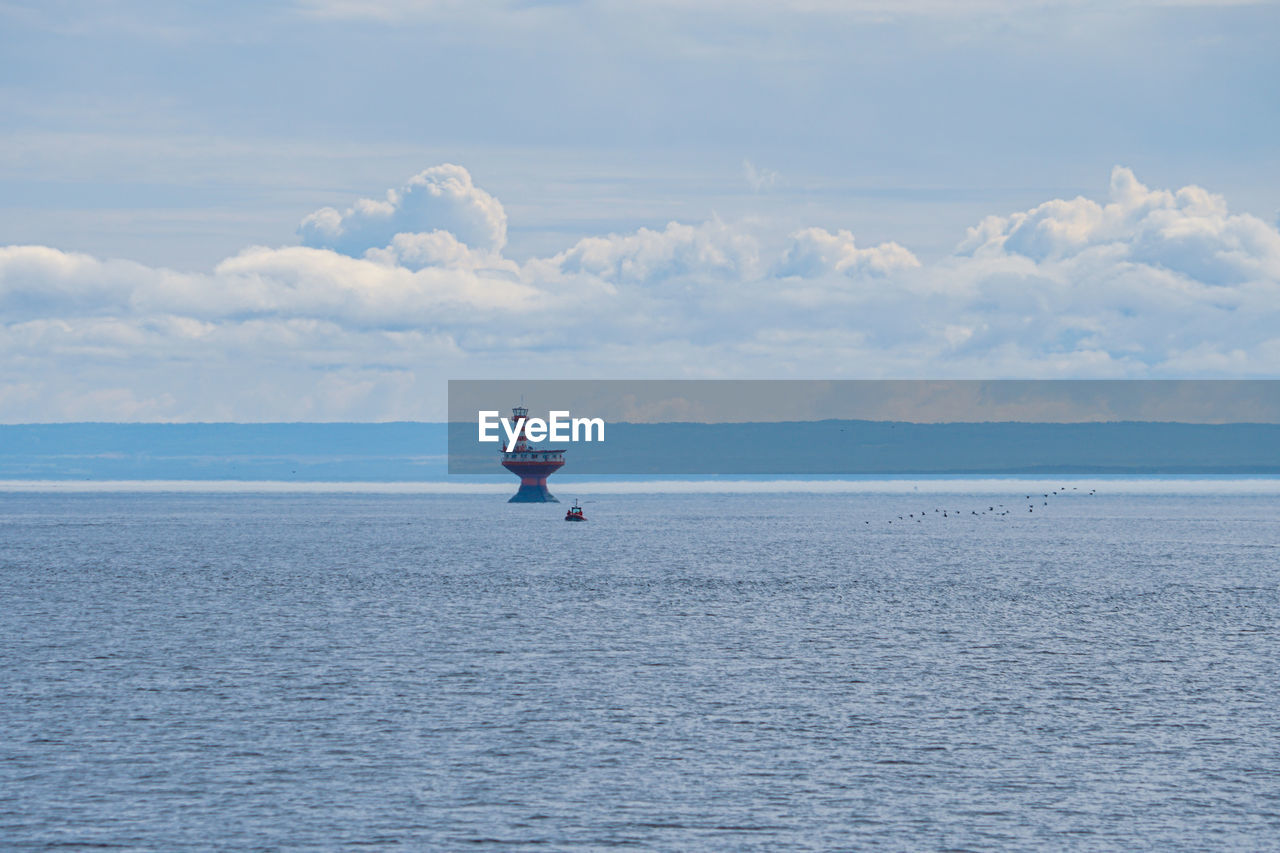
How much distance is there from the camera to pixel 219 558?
14125 centimetres

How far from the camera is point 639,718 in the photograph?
48594 mm

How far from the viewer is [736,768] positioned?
135 ft

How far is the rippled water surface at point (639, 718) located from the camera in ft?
116

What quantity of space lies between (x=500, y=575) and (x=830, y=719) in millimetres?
70260

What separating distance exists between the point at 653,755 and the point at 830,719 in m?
8.40

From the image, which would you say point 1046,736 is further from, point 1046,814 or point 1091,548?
point 1091,548

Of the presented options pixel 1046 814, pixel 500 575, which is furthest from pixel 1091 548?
pixel 1046 814

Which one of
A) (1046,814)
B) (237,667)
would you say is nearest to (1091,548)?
(237,667)

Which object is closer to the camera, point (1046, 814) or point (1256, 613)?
point (1046, 814)

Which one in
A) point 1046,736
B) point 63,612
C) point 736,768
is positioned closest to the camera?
point 736,768

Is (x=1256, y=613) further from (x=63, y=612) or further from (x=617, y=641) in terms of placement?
(x=63, y=612)

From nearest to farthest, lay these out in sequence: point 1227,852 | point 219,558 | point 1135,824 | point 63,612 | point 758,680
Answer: point 1227,852 < point 1135,824 < point 758,680 < point 63,612 < point 219,558

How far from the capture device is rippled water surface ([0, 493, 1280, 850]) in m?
35.3

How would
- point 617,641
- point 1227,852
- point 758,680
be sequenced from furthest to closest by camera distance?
point 617,641
point 758,680
point 1227,852
